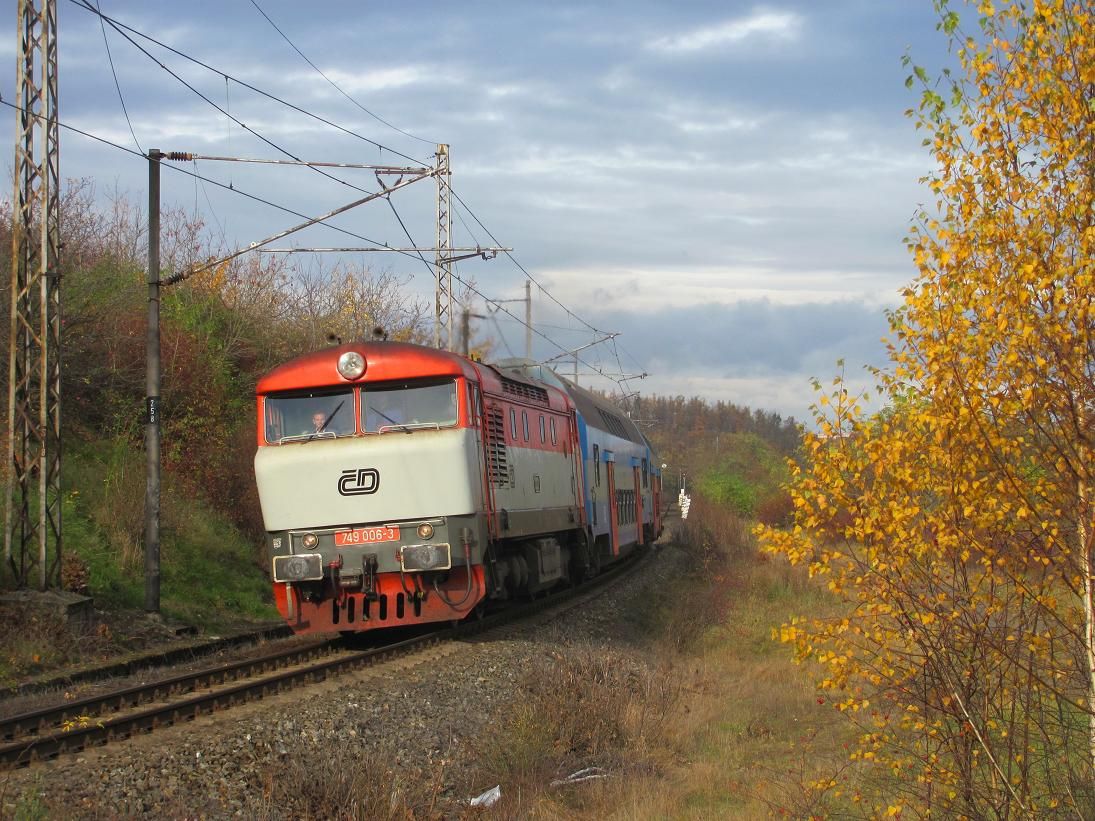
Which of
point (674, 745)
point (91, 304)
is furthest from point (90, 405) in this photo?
point (674, 745)

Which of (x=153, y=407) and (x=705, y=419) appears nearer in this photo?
(x=153, y=407)

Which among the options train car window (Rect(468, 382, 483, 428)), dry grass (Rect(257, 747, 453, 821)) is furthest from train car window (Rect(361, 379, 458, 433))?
dry grass (Rect(257, 747, 453, 821))

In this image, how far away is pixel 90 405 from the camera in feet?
77.8

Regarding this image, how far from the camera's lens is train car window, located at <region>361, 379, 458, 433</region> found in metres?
13.5

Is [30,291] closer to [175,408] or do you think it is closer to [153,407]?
[153,407]

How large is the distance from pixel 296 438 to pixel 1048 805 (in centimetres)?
943

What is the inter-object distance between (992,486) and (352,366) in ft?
28.7

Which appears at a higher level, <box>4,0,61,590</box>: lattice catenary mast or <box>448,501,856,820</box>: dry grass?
<box>4,0,61,590</box>: lattice catenary mast

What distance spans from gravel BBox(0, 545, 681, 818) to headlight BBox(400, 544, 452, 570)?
3.61 feet

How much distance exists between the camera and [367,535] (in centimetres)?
1323

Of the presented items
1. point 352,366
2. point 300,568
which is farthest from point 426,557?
point 352,366

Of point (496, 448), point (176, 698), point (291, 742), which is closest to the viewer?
point (291, 742)

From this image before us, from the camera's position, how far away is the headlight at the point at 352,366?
1358cm

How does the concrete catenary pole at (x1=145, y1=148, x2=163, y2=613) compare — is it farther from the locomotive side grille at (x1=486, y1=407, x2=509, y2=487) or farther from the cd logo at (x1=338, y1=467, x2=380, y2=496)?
the locomotive side grille at (x1=486, y1=407, x2=509, y2=487)
